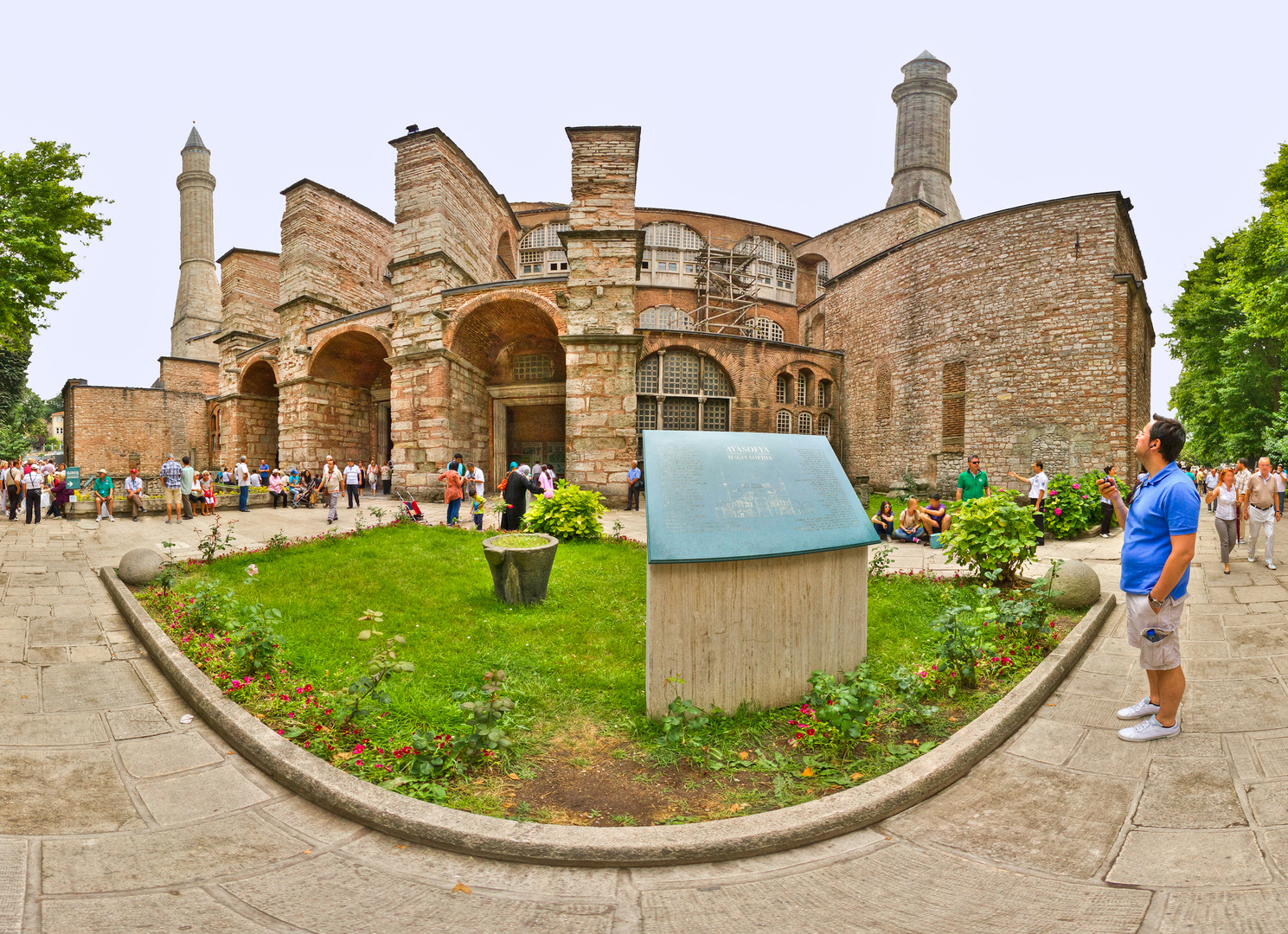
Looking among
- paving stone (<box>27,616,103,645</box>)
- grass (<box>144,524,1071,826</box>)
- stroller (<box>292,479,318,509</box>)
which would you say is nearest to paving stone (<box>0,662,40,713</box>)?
paving stone (<box>27,616,103,645</box>)

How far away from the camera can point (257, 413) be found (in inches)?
862

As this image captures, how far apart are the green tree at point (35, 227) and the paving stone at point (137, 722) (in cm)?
1055

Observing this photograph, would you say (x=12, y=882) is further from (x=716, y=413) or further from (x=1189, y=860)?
(x=716, y=413)

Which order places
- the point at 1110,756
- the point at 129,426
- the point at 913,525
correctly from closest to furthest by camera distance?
the point at 1110,756, the point at 913,525, the point at 129,426

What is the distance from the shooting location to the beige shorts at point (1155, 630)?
296 centimetres

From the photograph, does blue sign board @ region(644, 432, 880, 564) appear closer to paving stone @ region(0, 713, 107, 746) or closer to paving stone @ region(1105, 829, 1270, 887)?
paving stone @ region(1105, 829, 1270, 887)

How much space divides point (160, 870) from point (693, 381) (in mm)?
19510

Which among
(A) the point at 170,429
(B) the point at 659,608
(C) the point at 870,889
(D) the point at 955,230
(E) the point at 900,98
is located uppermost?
(E) the point at 900,98

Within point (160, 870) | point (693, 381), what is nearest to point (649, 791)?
point (160, 870)

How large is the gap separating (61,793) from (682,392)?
18906 millimetres

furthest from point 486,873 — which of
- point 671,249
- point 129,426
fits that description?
point 129,426

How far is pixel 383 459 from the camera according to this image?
2084 centimetres

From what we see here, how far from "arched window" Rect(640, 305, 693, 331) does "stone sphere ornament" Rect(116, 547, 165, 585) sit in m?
24.9

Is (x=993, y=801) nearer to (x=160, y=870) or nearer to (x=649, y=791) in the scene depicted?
(x=649, y=791)
